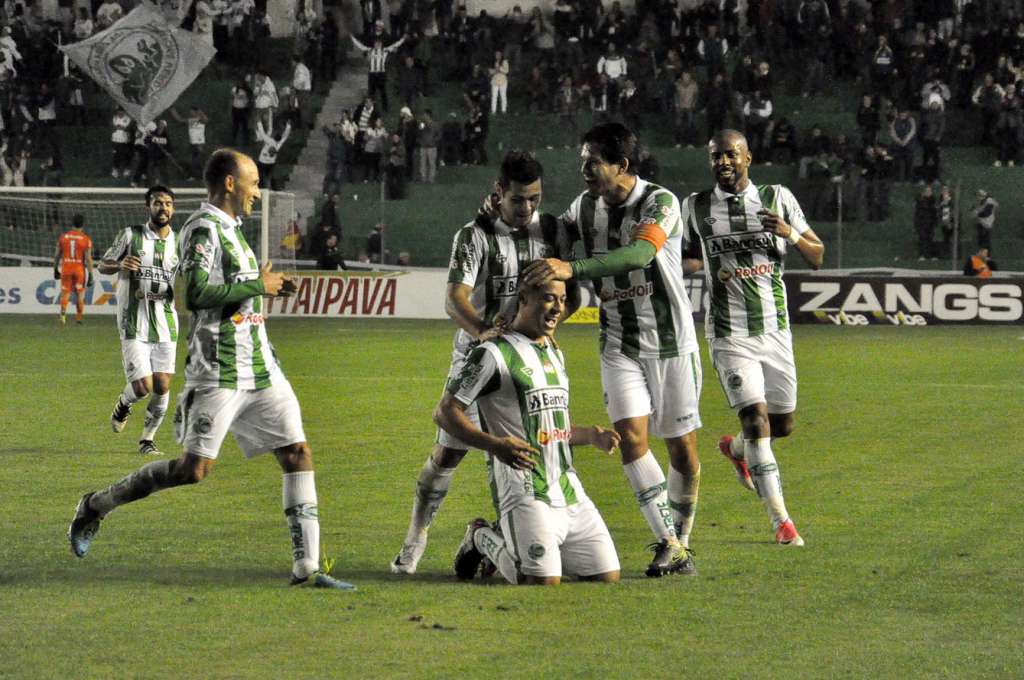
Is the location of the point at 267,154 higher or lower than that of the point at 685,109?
lower

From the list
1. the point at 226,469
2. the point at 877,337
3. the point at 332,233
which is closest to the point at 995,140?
the point at 877,337

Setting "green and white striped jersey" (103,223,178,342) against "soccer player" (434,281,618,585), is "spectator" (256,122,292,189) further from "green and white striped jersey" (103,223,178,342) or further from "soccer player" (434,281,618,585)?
"soccer player" (434,281,618,585)

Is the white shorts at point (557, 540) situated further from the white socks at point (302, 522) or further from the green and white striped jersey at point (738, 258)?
the green and white striped jersey at point (738, 258)

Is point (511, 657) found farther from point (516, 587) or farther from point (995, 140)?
point (995, 140)

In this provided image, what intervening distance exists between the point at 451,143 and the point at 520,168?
29353 millimetres

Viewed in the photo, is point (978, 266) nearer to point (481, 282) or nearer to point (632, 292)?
point (632, 292)

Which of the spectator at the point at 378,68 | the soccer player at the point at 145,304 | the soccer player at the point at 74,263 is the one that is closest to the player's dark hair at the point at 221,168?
the soccer player at the point at 145,304

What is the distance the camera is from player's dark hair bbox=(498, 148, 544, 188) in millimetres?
7648

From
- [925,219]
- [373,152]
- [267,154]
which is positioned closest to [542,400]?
[925,219]

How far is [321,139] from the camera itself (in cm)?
3909

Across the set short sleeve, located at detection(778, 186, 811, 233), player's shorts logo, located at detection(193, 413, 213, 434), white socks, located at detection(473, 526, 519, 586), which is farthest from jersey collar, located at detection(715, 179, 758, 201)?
player's shorts logo, located at detection(193, 413, 213, 434)

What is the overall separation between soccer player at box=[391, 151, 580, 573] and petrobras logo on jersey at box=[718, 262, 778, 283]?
1609 millimetres

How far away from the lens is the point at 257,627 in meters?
6.69

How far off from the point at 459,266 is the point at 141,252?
6.74 metres
